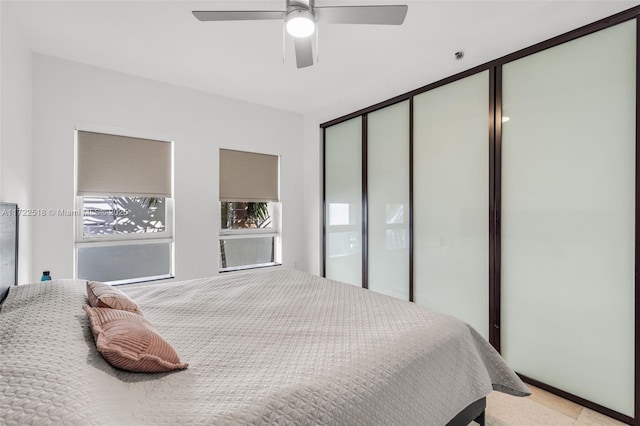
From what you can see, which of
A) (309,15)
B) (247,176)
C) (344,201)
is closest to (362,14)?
(309,15)

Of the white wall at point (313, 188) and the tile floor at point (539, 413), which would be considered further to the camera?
the white wall at point (313, 188)

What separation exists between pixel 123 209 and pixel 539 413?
12.7ft

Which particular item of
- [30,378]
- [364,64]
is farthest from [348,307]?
[364,64]

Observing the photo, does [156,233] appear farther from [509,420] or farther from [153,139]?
[509,420]

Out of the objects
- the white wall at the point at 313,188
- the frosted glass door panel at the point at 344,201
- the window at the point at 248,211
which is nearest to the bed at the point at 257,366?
the frosted glass door panel at the point at 344,201

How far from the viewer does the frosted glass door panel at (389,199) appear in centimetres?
321

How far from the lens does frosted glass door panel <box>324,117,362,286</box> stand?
3.74 meters

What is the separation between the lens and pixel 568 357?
2.10 meters

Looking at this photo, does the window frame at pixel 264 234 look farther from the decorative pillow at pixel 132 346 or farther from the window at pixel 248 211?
the decorative pillow at pixel 132 346

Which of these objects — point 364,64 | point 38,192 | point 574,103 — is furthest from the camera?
point 364,64

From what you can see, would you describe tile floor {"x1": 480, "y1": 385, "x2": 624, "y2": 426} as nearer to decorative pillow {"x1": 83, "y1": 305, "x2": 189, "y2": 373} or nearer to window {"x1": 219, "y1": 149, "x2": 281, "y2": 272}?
decorative pillow {"x1": 83, "y1": 305, "x2": 189, "y2": 373}

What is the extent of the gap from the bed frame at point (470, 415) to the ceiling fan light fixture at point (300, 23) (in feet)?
6.94

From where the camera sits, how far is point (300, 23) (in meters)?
1.74

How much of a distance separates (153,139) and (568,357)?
4004 millimetres
